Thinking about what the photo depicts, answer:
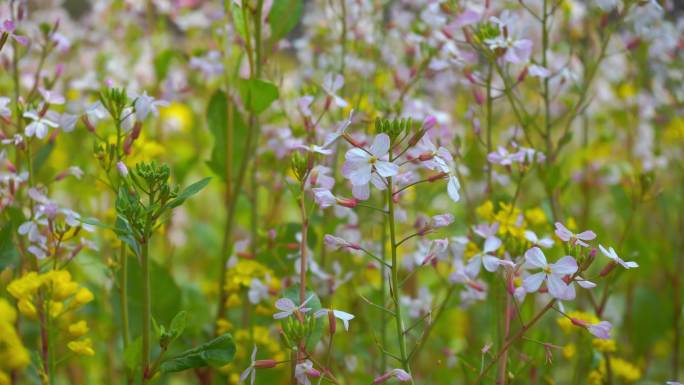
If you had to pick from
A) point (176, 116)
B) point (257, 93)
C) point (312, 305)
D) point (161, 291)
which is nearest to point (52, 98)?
point (257, 93)

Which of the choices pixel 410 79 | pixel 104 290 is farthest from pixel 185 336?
pixel 410 79

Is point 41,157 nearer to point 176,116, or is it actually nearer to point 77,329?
point 77,329

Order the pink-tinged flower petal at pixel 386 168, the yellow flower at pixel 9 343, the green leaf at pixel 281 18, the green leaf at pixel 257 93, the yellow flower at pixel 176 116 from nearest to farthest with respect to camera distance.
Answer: the yellow flower at pixel 9 343, the pink-tinged flower petal at pixel 386 168, the green leaf at pixel 257 93, the green leaf at pixel 281 18, the yellow flower at pixel 176 116

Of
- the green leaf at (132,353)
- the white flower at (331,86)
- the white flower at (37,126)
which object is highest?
the white flower at (331,86)

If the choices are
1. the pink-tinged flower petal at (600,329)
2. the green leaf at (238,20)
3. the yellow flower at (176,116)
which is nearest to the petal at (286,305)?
the pink-tinged flower petal at (600,329)

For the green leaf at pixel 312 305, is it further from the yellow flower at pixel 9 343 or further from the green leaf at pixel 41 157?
the green leaf at pixel 41 157

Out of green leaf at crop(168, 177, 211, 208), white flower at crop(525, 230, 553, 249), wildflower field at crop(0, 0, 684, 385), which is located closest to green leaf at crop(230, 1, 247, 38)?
wildflower field at crop(0, 0, 684, 385)

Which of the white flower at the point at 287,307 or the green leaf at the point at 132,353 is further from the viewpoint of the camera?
the green leaf at the point at 132,353
